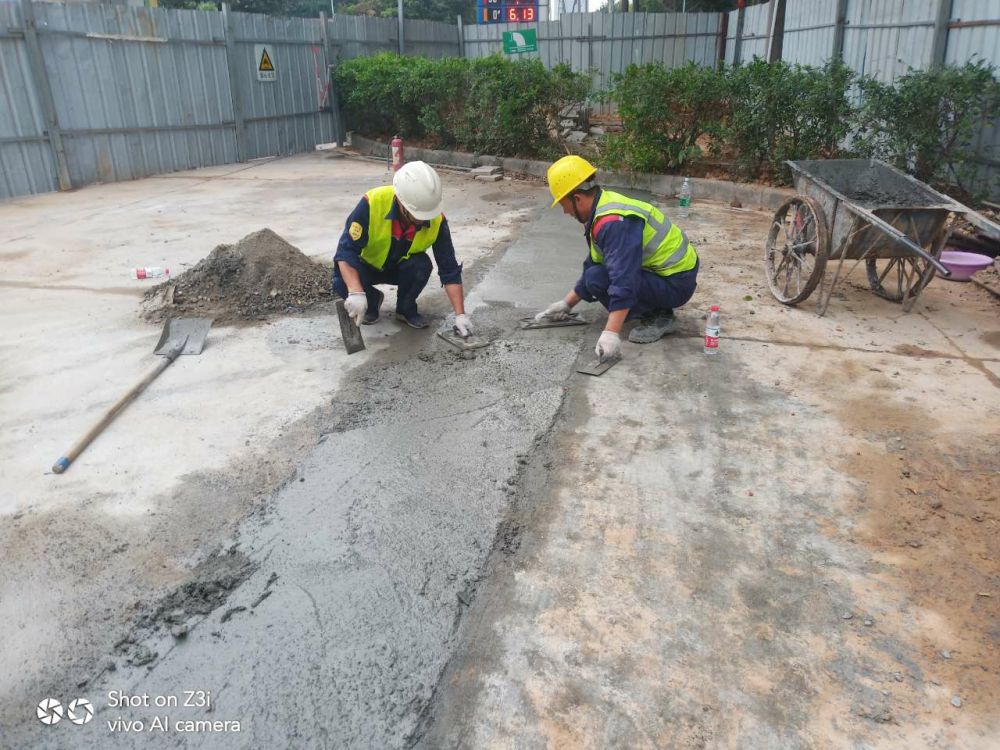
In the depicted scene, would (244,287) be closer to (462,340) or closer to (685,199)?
(462,340)

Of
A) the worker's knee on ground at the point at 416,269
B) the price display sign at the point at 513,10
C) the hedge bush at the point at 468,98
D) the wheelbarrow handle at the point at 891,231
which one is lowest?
the worker's knee on ground at the point at 416,269

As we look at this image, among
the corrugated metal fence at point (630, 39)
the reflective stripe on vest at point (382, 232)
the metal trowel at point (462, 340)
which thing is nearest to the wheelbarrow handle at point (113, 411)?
the reflective stripe on vest at point (382, 232)

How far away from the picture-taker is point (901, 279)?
5.66m

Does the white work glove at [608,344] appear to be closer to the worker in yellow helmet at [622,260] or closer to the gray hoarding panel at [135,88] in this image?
the worker in yellow helmet at [622,260]

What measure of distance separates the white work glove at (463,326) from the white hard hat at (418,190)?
73 centimetres

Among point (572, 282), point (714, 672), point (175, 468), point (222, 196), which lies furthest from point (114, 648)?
point (222, 196)

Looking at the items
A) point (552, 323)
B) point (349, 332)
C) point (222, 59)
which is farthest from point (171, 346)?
point (222, 59)

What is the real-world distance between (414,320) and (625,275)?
64.9 inches

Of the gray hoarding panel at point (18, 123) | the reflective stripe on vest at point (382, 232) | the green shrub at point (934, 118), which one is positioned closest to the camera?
the reflective stripe on vest at point (382, 232)

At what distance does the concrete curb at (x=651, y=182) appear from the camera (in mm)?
9180

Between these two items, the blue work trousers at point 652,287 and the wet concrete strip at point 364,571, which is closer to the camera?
the wet concrete strip at point 364,571

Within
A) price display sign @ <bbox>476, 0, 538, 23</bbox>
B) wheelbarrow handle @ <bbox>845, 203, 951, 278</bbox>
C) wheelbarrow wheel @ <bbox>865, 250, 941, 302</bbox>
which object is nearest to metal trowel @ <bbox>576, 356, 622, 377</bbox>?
wheelbarrow handle @ <bbox>845, 203, 951, 278</bbox>

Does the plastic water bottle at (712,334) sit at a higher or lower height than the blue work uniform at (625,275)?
lower

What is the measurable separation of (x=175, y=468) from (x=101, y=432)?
635 millimetres
